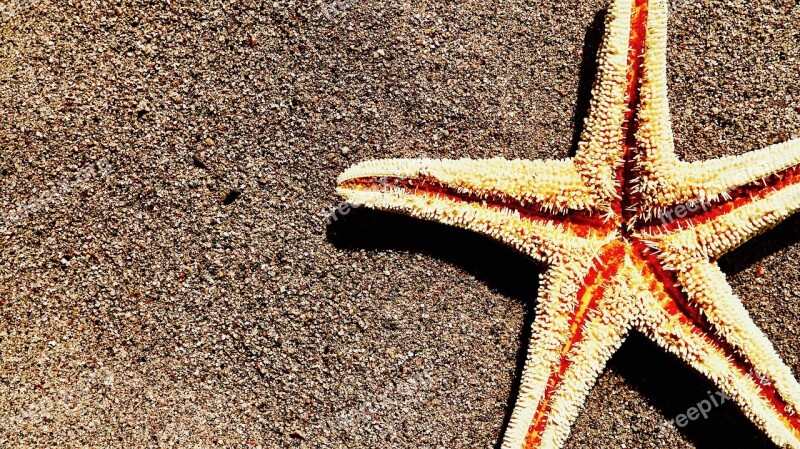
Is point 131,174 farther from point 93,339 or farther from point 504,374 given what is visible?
point 504,374

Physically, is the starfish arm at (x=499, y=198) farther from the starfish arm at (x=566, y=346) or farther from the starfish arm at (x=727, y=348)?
the starfish arm at (x=727, y=348)

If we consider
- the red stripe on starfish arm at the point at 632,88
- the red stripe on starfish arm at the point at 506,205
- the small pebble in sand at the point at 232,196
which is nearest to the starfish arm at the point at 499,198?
the red stripe on starfish arm at the point at 506,205

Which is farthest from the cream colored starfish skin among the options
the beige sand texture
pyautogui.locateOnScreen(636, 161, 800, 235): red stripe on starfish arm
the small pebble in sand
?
the small pebble in sand

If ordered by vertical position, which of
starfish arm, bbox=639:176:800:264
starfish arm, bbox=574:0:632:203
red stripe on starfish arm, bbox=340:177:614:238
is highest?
starfish arm, bbox=574:0:632:203

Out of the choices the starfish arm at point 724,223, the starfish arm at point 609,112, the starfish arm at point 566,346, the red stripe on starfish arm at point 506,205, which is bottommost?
the starfish arm at point 566,346

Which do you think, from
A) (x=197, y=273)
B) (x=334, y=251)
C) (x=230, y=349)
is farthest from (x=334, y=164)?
(x=230, y=349)

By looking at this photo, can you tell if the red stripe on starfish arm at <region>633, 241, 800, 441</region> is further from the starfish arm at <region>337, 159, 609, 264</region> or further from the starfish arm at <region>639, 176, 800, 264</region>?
the starfish arm at <region>337, 159, 609, 264</region>

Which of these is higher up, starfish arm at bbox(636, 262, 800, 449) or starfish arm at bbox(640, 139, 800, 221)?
starfish arm at bbox(640, 139, 800, 221)
